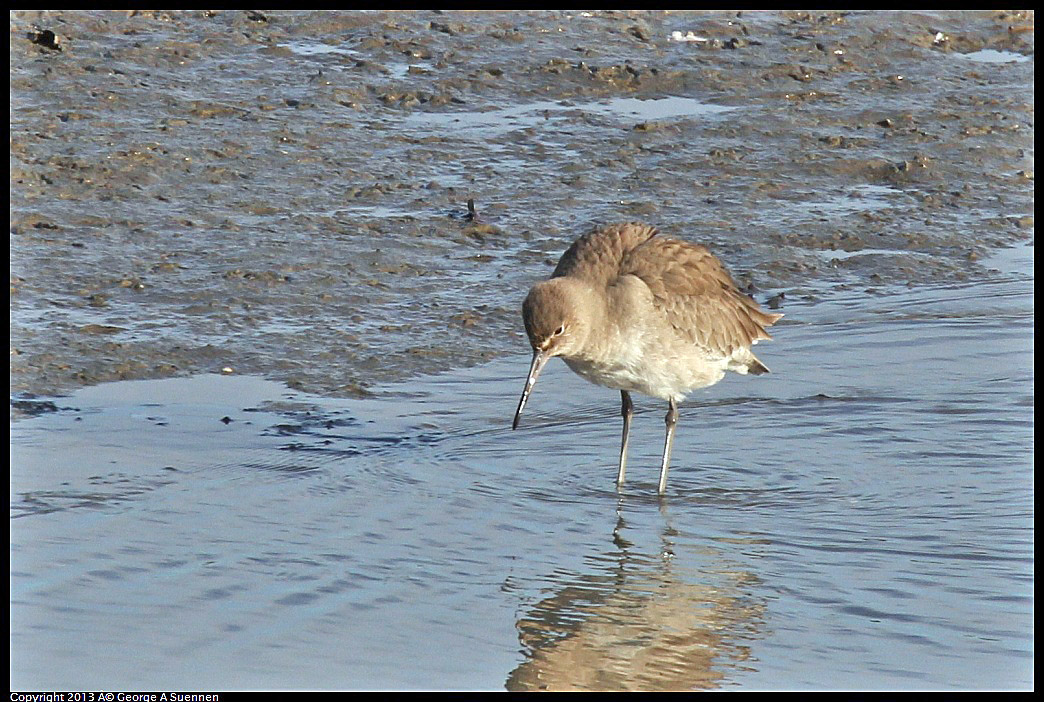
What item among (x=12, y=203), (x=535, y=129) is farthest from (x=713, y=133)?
(x=12, y=203)

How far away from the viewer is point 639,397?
816cm

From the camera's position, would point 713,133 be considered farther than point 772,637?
Yes

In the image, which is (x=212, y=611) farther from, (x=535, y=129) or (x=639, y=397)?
(x=535, y=129)

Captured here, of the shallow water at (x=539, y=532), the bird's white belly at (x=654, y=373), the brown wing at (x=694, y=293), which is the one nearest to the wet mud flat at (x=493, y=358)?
the shallow water at (x=539, y=532)

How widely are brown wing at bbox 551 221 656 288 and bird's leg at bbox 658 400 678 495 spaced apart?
0.69m

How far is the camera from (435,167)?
10.2 m

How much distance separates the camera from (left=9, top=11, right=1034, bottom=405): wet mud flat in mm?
8211

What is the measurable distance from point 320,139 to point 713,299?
13.2 feet

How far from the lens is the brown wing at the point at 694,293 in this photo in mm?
6957

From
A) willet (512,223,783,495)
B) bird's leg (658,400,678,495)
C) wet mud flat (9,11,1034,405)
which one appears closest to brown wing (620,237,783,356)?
willet (512,223,783,495)

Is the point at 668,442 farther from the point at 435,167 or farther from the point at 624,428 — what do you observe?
the point at 435,167

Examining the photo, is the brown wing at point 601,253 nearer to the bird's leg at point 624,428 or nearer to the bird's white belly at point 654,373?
the bird's white belly at point 654,373

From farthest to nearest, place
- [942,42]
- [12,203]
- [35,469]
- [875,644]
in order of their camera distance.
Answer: [942,42] → [12,203] → [35,469] → [875,644]

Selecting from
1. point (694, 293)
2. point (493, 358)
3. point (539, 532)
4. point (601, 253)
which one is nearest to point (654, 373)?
point (694, 293)
